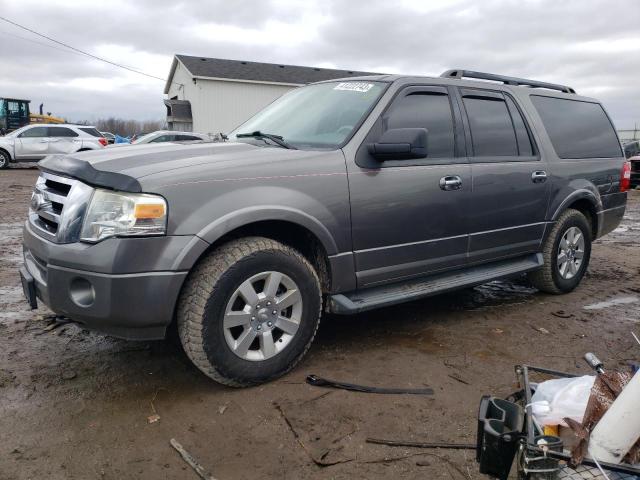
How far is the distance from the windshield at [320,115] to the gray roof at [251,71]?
2560 centimetres

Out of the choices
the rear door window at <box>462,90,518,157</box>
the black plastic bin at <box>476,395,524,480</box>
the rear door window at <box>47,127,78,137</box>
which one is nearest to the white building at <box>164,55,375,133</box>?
the rear door window at <box>47,127,78,137</box>

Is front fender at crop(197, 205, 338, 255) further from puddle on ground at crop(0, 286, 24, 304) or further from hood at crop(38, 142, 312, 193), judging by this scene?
puddle on ground at crop(0, 286, 24, 304)

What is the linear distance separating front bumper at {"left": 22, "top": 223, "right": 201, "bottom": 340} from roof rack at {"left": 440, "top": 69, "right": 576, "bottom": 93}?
2.84 m

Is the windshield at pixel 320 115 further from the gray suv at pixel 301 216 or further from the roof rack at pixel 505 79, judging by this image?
the roof rack at pixel 505 79

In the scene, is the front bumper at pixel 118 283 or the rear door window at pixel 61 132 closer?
the front bumper at pixel 118 283

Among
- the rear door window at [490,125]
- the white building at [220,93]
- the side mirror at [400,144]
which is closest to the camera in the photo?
the side mirror at [400,144]

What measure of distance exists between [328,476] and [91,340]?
7.28 ft

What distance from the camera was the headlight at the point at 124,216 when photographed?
268 centimetres

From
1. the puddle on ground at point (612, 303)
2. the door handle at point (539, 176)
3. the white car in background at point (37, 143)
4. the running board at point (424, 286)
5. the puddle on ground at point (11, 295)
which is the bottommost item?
the puddle on ground at point (612, 303)

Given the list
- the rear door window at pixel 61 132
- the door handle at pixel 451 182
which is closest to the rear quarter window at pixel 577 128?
the door handle at pixel 451 182

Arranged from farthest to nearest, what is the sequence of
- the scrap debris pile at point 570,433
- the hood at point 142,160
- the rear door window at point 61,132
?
the rear door window at point 61,132
the hood at point 142,160
the scrap debris pile at point 570,433

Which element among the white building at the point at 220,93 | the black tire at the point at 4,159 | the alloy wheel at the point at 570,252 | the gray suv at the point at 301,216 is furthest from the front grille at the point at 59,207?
the white building at the point at 220,93

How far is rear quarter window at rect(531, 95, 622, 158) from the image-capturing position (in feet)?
16.2

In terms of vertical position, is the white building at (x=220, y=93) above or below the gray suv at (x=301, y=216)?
above
